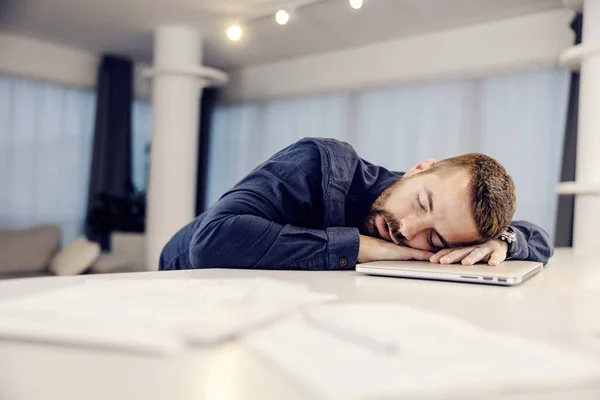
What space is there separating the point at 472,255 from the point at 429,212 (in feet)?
0.42

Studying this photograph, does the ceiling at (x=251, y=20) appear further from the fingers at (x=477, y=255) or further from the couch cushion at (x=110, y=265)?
the fingers at (x=477, y=255)

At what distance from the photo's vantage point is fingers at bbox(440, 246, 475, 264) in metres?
1.05

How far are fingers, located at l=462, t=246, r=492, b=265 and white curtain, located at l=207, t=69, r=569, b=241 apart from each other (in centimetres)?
295

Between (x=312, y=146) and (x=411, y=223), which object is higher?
(x=312, y=146)

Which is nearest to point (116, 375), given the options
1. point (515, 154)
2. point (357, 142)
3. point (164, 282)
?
point (164, 282)

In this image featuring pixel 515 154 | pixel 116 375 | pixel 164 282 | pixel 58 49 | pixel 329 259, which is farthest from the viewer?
pixel 58 49

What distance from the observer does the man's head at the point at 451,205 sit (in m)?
1.06

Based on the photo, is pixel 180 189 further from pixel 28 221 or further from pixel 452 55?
pixel 452 55

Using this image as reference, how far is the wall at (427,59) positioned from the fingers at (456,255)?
3.07 metres

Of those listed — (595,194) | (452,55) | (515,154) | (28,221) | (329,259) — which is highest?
(452,55)

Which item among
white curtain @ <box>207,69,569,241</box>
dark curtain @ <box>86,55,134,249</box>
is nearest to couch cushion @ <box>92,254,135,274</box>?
dark curtain @ <box>86,55,134,249</box>

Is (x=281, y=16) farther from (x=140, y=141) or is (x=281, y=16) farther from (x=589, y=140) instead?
(x=140, y=141)

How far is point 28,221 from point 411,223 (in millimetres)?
4676

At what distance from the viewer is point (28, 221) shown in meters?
4.82
